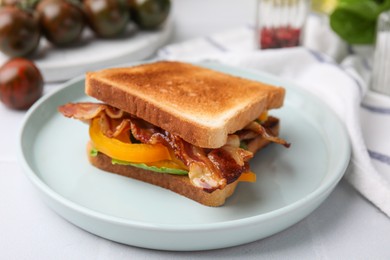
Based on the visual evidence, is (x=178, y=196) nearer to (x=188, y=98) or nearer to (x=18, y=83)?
(x=188, y=98)

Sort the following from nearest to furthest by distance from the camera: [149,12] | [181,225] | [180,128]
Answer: [181,225], [180,128], [149,12]

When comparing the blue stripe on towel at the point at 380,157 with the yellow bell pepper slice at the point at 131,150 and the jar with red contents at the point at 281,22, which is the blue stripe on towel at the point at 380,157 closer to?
the yellow bell pepper slice at the point at 131,150

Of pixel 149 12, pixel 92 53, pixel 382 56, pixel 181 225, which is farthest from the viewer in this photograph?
pixel 149 12

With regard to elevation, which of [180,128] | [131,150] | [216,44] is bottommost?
[216,44]

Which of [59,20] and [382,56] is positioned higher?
[59,20]

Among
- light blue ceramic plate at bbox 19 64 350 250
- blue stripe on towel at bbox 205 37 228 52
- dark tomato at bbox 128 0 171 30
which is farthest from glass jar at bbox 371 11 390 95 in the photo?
dark tomato at bbox 128 0 171 30

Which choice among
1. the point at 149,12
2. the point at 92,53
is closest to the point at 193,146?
the point at 92,53

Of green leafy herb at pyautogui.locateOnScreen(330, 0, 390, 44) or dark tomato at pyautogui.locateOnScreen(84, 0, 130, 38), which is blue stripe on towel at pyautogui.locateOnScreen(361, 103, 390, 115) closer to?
green leafy herb at pyautogui.locateOnScreen(330, 0, 390, 44)

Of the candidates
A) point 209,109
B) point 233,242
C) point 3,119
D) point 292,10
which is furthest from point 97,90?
point 292,10

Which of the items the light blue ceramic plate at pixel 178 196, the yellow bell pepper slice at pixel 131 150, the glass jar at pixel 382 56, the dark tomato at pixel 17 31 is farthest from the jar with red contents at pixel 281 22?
the yellow bell pepper slice at pixel 131 150
